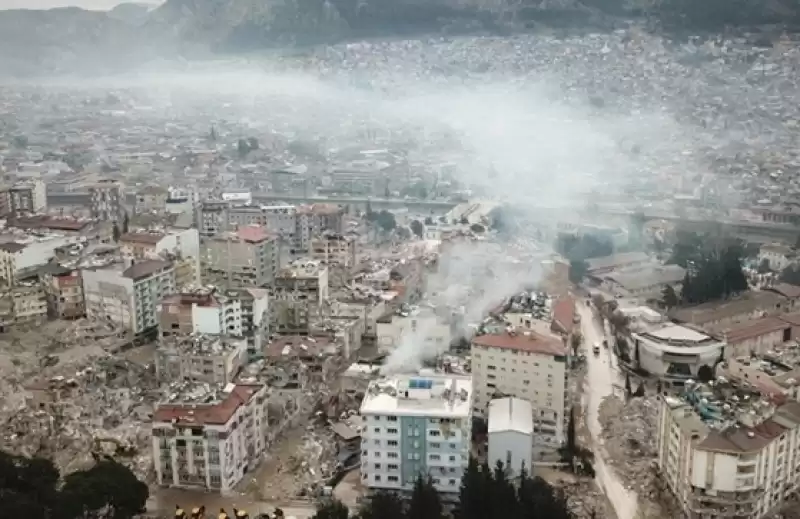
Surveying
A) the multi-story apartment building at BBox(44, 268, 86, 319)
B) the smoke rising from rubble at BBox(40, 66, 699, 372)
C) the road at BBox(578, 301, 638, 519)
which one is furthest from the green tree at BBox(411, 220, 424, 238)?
the multi-story apartment building at BBox(44, 268, 86, 319)

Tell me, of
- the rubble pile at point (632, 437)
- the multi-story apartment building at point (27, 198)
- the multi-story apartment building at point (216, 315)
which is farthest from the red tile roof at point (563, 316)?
the multi-story apartment building at point (27, 198)

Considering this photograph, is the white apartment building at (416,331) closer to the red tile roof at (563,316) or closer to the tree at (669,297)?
the red tile roof at (563,316)

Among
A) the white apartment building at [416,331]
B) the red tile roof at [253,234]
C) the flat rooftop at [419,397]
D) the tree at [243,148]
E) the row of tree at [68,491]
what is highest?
the tree at [243,148]

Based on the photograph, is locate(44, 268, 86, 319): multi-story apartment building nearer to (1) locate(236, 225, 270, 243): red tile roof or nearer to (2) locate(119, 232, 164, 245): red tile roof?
(2) locate(119, 232, 164, 245): red tile roof

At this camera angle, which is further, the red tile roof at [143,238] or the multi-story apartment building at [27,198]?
the multi-story apartment building at [27,198]

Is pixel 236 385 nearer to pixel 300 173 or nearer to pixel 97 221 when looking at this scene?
pixel 97 221

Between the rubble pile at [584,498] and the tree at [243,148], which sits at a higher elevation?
the tree at [243,148]
